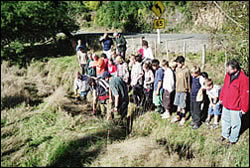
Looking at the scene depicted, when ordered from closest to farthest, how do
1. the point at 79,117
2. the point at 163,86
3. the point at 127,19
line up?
the point at 163,86 → the point at 79,117 → the point at 127,19

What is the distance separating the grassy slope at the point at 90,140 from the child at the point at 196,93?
Result: 23cm

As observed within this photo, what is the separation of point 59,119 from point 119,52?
3476mm

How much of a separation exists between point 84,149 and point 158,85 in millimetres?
2495

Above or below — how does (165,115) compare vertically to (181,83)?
below

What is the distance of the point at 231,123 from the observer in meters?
4.75

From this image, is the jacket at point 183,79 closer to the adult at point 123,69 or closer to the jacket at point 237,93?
the jacket at point 237,93

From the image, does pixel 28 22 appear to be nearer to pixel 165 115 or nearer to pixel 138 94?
pixel 138 94

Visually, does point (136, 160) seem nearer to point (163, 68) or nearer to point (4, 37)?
point (163, 68)

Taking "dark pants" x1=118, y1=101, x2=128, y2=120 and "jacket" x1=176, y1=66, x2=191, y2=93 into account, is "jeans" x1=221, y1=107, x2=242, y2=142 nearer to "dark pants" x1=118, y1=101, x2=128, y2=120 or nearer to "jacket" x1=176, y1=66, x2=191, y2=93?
"jacket" x1=176, y1=66, x2=191, y2=93

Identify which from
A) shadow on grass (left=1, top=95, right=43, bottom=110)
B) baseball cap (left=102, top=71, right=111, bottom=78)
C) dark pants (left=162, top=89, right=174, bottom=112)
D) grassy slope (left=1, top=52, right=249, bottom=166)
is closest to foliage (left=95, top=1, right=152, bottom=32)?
baseball cap (left=102, top=71, right=111, bottom=78)

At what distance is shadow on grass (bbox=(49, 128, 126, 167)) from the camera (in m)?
4.25

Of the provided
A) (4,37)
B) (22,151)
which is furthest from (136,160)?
(4,37)

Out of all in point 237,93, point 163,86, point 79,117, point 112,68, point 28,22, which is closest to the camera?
point 237,93

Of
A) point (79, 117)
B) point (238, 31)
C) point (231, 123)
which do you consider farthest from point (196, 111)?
point (79, 117)
